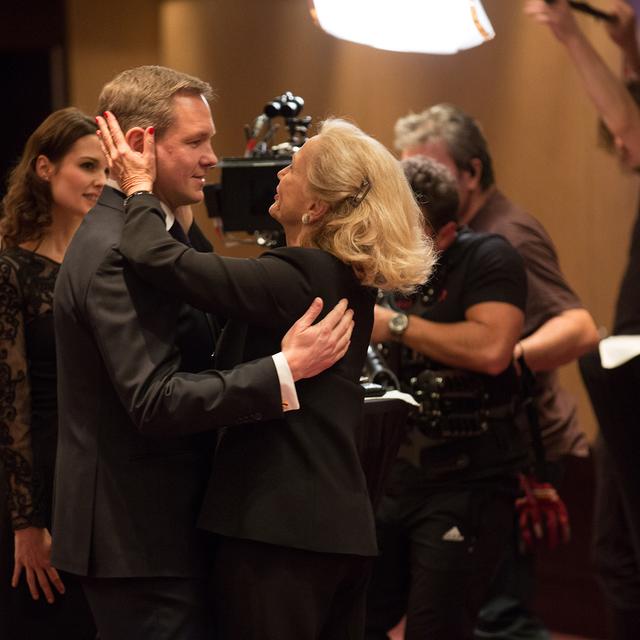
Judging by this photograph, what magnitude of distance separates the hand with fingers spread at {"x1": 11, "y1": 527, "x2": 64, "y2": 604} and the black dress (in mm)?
23

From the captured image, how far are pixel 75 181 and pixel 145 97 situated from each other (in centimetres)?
58

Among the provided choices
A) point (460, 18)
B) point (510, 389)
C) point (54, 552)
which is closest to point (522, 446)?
point (510, 389)

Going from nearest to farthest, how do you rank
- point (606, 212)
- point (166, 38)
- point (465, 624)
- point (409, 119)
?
point (465, 624)
point (409, 119)
point (606, 212)
point (166, 38)

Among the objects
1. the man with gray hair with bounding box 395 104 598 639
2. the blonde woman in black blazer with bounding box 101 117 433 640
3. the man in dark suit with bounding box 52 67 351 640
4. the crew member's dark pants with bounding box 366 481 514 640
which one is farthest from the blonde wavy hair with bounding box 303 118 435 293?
the man with gray hair with bounding box 395 104 598 639

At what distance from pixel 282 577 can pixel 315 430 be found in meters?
0.24

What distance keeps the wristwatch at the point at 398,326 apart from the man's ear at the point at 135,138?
96 cm

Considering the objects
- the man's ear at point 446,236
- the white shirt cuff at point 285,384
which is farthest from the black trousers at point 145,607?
the man's ear at point 446,236

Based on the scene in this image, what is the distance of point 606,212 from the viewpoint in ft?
13.0

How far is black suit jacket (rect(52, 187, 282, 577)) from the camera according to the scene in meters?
1.82

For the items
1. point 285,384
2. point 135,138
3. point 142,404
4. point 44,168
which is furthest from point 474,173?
point 142,404

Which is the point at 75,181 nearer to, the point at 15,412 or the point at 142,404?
the point at 15,412

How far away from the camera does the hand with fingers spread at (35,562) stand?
7.43ft

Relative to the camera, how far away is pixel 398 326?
2.77 m

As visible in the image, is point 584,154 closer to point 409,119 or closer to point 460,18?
point 409,119
